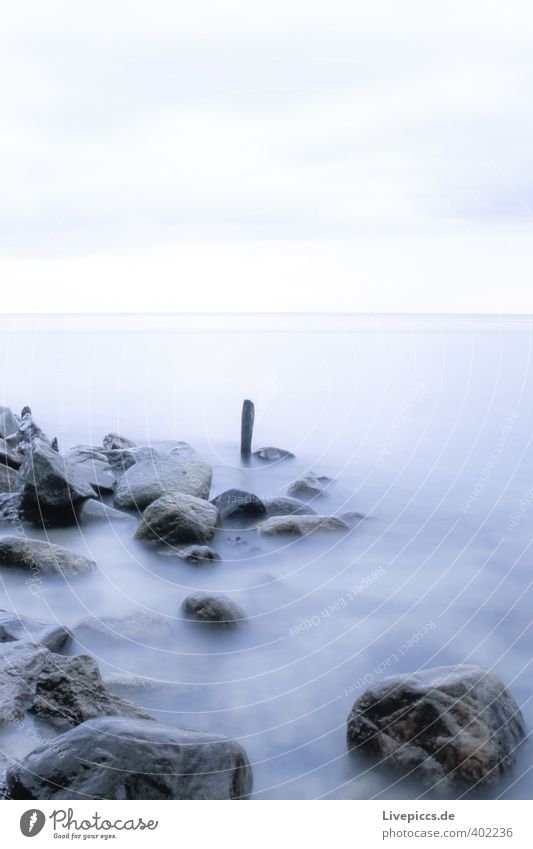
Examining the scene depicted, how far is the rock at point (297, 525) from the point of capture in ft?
32.1

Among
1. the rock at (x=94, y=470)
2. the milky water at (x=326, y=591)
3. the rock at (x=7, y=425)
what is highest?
the rock at (x=7, y=425)

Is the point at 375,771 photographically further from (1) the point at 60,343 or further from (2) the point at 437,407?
(1) the point at 60,343

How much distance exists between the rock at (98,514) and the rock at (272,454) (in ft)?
17.7

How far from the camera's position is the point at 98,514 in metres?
10.3

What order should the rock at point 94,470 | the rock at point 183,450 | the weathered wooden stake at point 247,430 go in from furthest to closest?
the weathered wooden stake at point 247,430 → the rock at point 183,450 → the rock at point 94,470

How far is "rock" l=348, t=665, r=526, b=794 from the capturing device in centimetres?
476

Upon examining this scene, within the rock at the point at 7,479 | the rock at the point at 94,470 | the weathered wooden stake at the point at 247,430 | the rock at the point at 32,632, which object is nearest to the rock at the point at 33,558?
the rock at the point at 32,632

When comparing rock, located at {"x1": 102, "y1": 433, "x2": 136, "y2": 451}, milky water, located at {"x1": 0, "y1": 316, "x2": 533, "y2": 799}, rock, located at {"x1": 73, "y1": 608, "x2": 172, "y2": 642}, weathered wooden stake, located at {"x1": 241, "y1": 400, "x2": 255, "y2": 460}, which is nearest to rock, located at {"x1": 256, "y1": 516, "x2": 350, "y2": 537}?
milky water, located at {"x1": 0, "y1": 316, "x2": 533, "y2": 799}

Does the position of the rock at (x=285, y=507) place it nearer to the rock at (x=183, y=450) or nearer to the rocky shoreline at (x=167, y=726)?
the rocky shoreline at (x=167, y=726)

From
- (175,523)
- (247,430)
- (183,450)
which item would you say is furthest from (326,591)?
(247,430)

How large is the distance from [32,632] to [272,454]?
9.76 metres

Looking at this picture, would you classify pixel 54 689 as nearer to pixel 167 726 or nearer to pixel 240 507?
pixel 167 726

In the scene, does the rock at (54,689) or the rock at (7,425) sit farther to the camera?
the rock at (7,425)

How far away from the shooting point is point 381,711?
507cm
